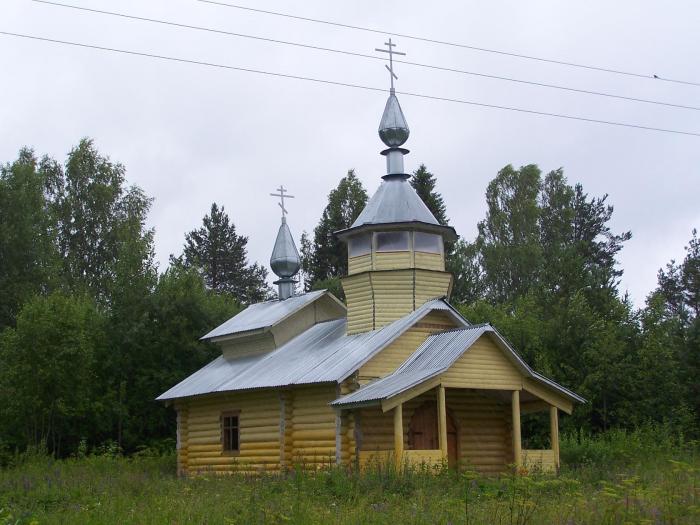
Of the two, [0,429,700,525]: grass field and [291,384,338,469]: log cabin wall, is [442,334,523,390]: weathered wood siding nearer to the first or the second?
[0,429,700,525]: grass field

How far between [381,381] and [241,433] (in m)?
5.31

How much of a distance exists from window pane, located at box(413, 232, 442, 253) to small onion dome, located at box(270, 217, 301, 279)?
280 inches

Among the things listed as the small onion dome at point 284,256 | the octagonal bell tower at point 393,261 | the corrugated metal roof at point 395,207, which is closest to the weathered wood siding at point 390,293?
the octagonal bell tower at point 393,261

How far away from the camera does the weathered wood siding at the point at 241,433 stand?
25172 millimetres

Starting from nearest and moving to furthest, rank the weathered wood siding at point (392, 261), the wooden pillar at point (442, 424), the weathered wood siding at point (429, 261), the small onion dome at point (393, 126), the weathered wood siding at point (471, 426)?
the wooden pillar at point (442, 424), the weathered wood siding at point (471, 426), the weathered wood siding at point (392, 261), the weathered wood siding at point (429, 261), the small onion dome at point (393, 126)

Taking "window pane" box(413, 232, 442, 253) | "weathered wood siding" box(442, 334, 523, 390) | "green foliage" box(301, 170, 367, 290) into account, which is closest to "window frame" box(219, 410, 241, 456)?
"window pane" box(413, 232, 442, 253)

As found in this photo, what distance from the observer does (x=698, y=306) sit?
46.7 m

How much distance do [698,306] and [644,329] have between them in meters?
15.9

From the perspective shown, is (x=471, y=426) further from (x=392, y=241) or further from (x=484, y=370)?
(x=392, y=241)

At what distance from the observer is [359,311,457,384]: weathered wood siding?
2341 cm

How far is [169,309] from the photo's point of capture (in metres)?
36.7

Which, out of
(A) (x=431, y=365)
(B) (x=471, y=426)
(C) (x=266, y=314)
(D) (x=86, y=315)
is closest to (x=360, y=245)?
A: (C) (x=266, y=314)

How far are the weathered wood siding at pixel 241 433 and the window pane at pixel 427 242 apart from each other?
205 inches

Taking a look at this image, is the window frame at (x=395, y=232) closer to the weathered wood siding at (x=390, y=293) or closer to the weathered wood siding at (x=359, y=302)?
the weathered wood siding at (x=390, y=293)
